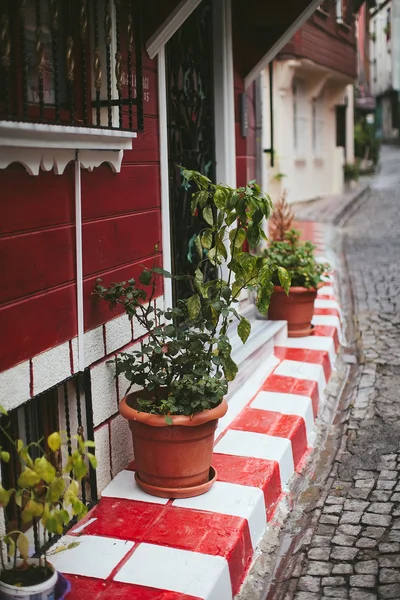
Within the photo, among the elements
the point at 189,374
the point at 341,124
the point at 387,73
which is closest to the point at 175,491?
the point at 189,374

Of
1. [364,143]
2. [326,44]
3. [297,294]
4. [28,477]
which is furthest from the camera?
[364,143]

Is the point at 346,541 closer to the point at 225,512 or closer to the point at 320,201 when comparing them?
the point at 225,512

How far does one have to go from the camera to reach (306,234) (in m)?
12.4

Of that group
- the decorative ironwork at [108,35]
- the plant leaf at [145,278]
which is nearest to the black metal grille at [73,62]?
the decorative ironwork at [108,35]

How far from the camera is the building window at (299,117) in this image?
17.9m

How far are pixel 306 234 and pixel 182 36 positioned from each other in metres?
7.61

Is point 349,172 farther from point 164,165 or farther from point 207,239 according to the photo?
point 207,239

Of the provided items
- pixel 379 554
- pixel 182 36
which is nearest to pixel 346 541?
pixel 379 554

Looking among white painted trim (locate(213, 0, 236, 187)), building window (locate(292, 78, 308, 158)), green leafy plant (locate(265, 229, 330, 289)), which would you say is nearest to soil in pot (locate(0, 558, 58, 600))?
white painted trim (locate(213, 0, 236, 187))

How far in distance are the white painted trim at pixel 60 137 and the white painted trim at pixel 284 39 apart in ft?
7.58

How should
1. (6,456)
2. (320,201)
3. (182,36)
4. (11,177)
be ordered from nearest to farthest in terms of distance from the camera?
(6,456)
(11,177)
(182,36)
(320,201)

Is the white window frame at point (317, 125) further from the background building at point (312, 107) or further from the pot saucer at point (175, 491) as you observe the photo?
the pot saucer at point (175, 491)

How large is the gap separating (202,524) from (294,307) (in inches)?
128

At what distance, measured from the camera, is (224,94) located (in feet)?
18.1
